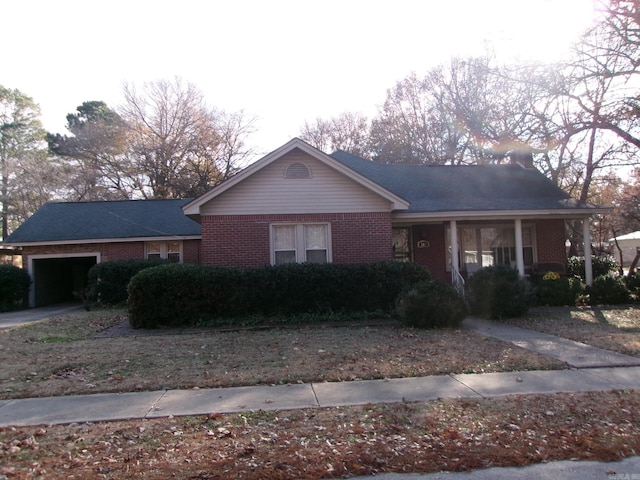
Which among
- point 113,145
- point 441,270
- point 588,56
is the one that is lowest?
point 441,270

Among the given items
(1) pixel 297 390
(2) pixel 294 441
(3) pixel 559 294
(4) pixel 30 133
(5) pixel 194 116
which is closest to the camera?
(2) pixel 294 441

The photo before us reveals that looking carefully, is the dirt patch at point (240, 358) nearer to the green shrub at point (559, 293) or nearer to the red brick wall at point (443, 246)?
the green shrub at point (559, 293)

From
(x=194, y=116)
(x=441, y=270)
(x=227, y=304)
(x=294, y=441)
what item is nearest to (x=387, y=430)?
(x=294, y=441)

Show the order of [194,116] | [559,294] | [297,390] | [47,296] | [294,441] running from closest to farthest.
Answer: [294,441] → [297,390] → [559,294] → [47,296] → [194,116]

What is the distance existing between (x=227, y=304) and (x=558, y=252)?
12135 mm

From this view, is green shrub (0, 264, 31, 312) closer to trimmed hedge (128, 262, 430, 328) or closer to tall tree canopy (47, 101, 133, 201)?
trimmed hedge (128, 262, 430, 328)

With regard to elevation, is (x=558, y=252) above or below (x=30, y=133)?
below

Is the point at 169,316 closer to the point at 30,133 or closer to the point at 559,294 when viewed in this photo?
the point at 559,294

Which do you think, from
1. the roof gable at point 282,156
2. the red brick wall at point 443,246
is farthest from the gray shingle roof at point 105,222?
the red brick wall at point 443,246

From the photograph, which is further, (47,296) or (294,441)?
(47,296)

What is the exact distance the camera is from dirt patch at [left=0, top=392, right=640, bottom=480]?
155 inches

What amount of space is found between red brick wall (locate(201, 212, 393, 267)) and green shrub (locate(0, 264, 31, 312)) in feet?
29.8

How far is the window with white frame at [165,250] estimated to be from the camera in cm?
2011

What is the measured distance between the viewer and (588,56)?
14742 mm
